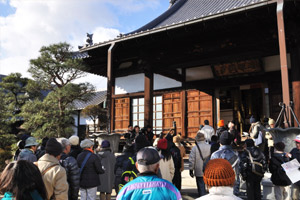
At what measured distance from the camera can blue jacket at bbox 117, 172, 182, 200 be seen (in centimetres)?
208

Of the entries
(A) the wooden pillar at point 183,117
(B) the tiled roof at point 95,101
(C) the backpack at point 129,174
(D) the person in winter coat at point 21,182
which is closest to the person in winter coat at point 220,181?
(D) the person in winter coat at point 21,182

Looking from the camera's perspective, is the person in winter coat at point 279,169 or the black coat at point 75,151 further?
the black coat at point 75,151

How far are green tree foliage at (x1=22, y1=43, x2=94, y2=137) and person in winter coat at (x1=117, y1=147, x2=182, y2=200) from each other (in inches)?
326

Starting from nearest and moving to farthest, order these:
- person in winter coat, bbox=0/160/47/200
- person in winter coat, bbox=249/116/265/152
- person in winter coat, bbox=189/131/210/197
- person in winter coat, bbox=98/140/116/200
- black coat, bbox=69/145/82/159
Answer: person in winter coat, bbox=0/160/47/200 → black coat, bbox=69/145/82/159 → person in winter coat, bbox=189/131/210/197 → person in winter coat, bbox=98/140/116/200 → person in winter coat, bbox=249/116/265/152

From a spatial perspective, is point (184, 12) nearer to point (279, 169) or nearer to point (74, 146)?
point (74, 146)

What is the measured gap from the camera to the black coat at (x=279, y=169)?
4.63m

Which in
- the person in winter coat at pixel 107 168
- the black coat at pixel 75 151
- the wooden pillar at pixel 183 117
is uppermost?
the wooden pillar at pixel 183 117

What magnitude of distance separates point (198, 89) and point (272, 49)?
3544 millimetres

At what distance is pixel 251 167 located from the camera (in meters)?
4.63

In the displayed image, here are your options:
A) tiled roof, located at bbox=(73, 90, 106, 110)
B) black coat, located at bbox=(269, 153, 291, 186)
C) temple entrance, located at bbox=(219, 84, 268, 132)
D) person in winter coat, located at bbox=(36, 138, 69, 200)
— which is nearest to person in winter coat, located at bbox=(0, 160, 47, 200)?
person in winter coat, located at bbox=(36, 138, 69, 200)

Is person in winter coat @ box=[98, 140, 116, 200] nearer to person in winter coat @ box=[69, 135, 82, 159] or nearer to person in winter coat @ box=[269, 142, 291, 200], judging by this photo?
person in winter coat @ box=[69, 135, 82, 159]

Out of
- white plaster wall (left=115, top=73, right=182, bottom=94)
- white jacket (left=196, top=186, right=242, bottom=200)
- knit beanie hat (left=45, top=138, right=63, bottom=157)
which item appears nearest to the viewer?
white jacket (left=196, top=186, right=242, bottom=200)

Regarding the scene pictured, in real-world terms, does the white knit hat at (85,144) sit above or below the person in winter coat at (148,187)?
above

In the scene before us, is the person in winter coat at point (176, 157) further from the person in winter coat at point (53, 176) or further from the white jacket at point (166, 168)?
the person in winter coat at point (53, 176)
